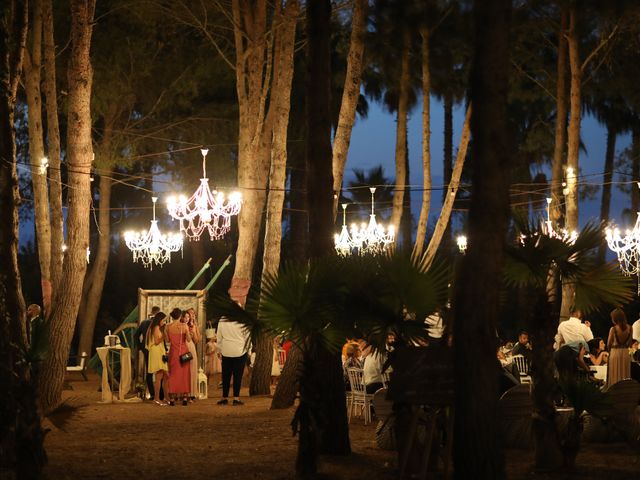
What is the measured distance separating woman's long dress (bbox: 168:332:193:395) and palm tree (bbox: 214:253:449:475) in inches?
289

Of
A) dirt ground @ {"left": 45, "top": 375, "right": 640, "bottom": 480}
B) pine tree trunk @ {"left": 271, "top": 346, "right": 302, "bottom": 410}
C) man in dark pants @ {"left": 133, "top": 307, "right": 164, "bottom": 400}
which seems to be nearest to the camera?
dirt ground @ {"left": 45, "top": 375, "right": 640, "bottom": 480}

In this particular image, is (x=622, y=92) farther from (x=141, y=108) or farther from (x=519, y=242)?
(x=519, y=242)

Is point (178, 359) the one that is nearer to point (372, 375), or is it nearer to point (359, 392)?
point (359, 392)

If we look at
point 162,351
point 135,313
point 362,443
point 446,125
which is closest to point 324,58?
point 362,443

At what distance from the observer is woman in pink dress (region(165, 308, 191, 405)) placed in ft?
52.0

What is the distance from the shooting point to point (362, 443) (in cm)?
1106

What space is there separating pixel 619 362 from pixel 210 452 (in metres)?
5.68

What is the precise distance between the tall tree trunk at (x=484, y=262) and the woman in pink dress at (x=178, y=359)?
8.72 metres

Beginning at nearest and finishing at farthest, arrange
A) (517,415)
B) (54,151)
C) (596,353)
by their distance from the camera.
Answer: (517,415) → (596,353) → (54,151)

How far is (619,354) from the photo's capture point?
13133 mm

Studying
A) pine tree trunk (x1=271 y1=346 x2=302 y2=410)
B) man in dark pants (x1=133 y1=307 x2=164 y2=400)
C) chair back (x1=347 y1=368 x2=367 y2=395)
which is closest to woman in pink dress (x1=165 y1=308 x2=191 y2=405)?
man in dark pants (x1=133 y1=307 x2=164 y2=400)

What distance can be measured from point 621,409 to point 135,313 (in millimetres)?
12966

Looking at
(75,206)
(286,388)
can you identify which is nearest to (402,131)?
(75,206)

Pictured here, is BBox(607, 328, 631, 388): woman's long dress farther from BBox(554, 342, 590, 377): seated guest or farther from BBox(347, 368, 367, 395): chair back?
BBox(347, 368, 367, 395): chair back
